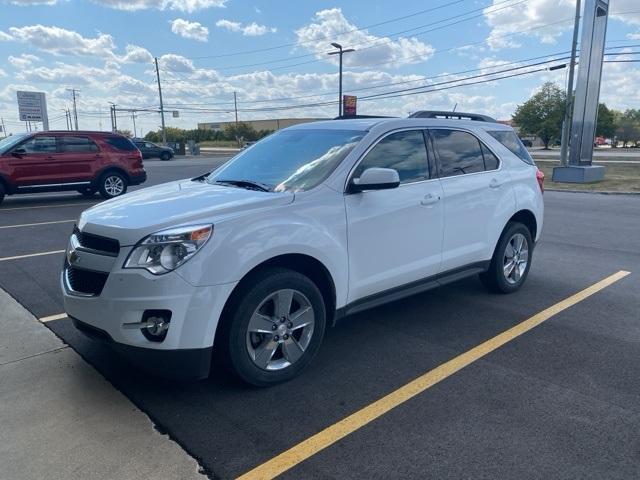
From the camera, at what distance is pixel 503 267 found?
5207 mm

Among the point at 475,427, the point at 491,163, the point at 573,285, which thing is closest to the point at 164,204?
the point at 475,427

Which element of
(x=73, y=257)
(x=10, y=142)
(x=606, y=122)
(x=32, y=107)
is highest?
(x=32, y=107)

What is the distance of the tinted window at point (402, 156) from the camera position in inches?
157

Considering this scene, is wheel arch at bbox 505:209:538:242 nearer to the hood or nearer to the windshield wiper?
the windshield wiper

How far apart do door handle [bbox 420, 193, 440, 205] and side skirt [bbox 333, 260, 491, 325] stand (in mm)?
659

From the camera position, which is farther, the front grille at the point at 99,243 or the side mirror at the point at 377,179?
the side mirror at the point at 377,179

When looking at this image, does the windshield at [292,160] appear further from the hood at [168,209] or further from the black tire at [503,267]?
the black tire at [503,267]

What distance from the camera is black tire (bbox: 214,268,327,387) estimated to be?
3.12 metres

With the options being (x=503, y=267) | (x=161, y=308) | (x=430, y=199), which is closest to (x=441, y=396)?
(x=430, y=199)

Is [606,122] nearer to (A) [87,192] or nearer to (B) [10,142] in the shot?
(A) [87,192]

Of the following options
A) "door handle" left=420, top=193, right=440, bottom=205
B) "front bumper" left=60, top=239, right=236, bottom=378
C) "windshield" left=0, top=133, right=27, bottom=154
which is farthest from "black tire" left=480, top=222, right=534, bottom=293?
"windshield" left=0, top=133, right=27, bottom=154

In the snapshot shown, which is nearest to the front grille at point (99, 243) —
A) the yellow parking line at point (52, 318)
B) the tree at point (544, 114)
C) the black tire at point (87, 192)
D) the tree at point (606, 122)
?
the yellow parking line at point (52, 318)

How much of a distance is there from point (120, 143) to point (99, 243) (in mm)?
11916

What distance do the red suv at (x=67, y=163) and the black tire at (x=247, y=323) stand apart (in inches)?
456
